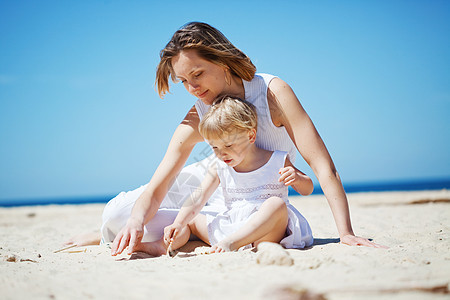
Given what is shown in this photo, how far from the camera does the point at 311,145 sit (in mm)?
2701

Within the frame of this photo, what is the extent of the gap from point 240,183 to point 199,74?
88cm

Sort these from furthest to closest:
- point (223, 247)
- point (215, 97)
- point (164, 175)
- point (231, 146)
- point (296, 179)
Answer: point (164, 175) → point (215, 97) → point (231, 146) → point (296, 179) → point (223, 247)

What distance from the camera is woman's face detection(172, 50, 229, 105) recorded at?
2.81 meters

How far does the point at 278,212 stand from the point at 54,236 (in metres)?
3.08

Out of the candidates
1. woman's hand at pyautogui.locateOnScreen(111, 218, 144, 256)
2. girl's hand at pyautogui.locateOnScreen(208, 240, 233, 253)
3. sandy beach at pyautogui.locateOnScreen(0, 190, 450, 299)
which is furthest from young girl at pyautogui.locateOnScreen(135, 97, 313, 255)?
sandy beach at pyautogui.locateOnScreen(0, 190, 450, 299)

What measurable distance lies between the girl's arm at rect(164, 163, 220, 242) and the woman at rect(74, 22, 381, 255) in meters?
0.23

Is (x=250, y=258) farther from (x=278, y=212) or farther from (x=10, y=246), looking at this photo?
(x=10, y=246)

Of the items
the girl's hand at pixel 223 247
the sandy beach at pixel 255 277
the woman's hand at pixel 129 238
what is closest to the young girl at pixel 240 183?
the woman's hand at pixel 129 238

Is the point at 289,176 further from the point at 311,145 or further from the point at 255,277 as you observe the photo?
the point at 255,277

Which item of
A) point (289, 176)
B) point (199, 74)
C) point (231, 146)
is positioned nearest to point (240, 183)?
point (231, 146)

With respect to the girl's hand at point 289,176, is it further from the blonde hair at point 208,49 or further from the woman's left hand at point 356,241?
the blonde hair at point 208,49

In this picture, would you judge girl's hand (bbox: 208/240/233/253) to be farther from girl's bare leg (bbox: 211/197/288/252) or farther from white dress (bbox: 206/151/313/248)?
white dress (bbox: 206/151/313/248)

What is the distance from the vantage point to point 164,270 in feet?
6.05

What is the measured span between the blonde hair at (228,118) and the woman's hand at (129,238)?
2.69ft
